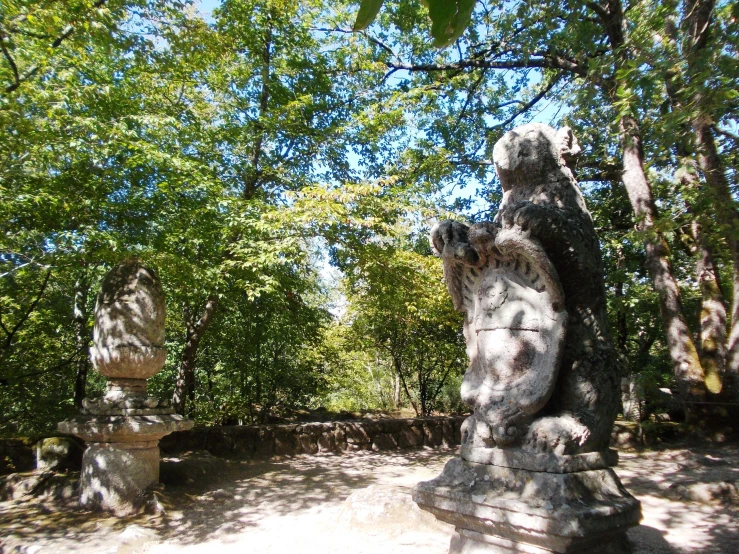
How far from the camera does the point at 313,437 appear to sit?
10.2 m

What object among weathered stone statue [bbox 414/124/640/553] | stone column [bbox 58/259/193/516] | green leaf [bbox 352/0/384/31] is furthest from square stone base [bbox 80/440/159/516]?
green leaf [bbox 352/0/384/31]

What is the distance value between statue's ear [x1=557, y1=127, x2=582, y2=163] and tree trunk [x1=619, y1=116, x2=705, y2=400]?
20.2 feet

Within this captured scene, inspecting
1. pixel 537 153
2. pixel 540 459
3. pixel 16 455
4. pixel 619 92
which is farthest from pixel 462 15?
pixel 16 455

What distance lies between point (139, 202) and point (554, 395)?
6.76 metres

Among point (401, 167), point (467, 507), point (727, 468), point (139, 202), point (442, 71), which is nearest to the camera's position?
point (467, 507)

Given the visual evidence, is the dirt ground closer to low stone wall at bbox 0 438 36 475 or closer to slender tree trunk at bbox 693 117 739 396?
low stone wall at bbox 0 438 36 475

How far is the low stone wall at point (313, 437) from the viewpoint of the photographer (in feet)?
30.6

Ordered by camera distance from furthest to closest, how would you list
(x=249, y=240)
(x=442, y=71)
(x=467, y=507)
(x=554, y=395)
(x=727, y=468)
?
(x=442, y=71), (x=249, y=240), (x=727, y=468), (x=554, y=395), (x=467, y=507)

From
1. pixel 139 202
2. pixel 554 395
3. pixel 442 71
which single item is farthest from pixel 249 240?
pixel 442 71

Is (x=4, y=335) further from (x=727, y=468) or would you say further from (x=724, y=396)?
(x=724, y=396)

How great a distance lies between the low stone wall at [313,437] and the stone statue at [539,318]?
721cm

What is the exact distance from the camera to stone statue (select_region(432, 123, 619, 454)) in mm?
2925

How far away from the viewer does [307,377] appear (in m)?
13.3

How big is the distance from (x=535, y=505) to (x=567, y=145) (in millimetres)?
2272
